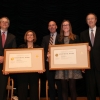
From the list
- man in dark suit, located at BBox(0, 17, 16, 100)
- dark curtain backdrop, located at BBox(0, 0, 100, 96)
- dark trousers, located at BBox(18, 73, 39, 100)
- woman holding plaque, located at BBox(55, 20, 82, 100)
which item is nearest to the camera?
woman holding plaque, located at BBox(55, 20, 82, 100)

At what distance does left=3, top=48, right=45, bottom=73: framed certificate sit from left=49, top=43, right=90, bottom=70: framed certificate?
221 mm

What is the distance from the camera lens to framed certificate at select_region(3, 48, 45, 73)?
11.7ft

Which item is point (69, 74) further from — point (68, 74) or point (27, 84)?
point (27, 84)

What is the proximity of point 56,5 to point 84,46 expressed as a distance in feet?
8.90

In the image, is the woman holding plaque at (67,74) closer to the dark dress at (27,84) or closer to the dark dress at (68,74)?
the dark dress at (68,74)

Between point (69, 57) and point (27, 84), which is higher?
point (69, 57)

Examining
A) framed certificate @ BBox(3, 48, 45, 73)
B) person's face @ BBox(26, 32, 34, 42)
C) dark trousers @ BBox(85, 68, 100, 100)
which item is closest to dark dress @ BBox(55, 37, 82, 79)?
dark trousers @ BBox(85, 68, 100, 100)

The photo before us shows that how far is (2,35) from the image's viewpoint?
3.77 meters

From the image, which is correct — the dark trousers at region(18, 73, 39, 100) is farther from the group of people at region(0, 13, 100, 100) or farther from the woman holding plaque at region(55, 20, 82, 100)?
the woman holding plaque at region(55, 20, 82, 100)

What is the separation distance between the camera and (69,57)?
11.6 ft

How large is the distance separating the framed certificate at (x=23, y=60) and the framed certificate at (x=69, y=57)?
0.22 meters

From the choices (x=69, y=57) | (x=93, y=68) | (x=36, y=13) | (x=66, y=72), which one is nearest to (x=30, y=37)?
(x=69, y=57)

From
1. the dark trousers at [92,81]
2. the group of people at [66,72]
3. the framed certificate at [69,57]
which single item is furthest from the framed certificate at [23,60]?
the dark trousers at [92,81]

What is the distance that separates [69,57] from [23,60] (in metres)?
0.86
